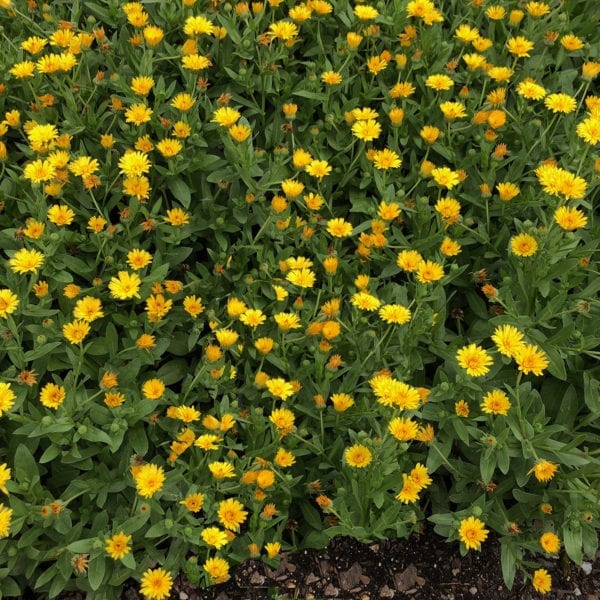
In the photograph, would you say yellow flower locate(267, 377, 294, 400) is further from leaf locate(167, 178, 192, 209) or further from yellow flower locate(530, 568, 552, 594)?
yellow flower locate(530, 568, 552, 594)

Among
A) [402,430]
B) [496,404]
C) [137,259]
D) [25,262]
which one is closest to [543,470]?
[496,404]

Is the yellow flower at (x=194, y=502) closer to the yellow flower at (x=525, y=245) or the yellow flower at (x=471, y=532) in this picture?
the yellow flower at (x=471, y=532)

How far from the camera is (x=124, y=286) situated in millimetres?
2549

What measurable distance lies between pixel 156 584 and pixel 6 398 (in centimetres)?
79

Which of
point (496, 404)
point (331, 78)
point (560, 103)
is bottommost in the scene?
point (496, 404)

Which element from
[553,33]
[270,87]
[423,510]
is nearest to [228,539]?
[423,510]

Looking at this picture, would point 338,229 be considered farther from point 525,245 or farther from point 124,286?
point 124,286

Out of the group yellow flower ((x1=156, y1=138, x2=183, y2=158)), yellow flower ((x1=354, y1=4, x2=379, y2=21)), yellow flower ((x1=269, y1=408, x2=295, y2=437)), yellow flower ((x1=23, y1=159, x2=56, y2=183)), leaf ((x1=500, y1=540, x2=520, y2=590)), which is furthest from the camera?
yellow flower ((x1=354, y1=4, x2=379, y2=21))

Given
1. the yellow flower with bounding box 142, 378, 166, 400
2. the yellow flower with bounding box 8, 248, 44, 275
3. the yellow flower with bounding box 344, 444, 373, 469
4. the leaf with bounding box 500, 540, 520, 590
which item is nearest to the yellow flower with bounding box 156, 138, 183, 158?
the yellow flower with bounding box 8, 248, 44, 275

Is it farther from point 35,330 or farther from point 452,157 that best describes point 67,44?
point 452,157

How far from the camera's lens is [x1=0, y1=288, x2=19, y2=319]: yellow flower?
2.41 meters

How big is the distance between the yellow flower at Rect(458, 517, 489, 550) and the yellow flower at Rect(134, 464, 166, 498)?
104 centimetres

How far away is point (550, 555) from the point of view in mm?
2541

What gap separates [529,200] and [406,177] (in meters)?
0.55
